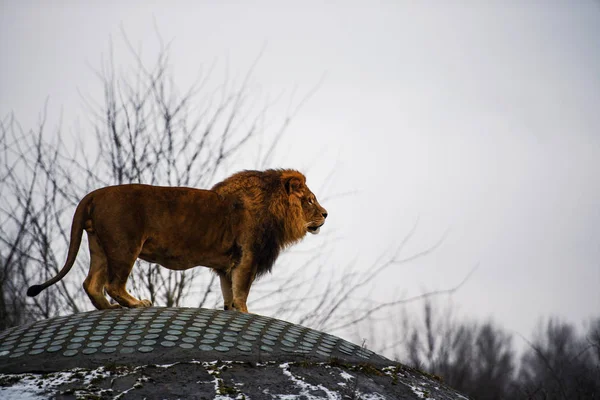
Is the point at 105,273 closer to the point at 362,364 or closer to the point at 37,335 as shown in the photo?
the point at 37,335

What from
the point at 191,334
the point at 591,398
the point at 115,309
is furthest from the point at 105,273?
the point at 591,398

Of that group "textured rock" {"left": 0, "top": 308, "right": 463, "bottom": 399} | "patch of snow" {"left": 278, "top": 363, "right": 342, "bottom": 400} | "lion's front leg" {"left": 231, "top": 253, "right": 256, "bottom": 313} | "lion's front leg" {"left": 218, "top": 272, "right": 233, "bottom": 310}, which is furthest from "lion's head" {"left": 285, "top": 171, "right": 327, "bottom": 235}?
"patch of snow" {"left": 278, "top": 363, "right": 342, "bottom": 400}

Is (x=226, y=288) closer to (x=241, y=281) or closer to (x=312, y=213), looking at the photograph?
(x=241, y=281)

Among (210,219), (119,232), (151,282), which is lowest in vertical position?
(119,232)

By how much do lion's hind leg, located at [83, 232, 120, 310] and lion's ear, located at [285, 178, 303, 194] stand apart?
1815 mm

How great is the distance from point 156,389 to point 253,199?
8.59 ft

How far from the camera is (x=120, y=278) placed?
5.61m

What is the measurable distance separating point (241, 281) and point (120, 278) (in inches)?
42.4

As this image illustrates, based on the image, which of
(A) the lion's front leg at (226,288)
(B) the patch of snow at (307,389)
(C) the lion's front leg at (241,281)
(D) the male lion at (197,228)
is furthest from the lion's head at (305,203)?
(B) the patch of snow at (307,389)

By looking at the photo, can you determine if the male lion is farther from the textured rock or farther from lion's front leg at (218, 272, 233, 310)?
the textured rock

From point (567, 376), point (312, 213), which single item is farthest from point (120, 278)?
point (567, 376)

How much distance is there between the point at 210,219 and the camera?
6.05 meters

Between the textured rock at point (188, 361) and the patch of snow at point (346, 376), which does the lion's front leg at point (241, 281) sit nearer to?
the textured rock at point (188, 361)

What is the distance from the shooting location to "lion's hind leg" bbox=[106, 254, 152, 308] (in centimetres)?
557
